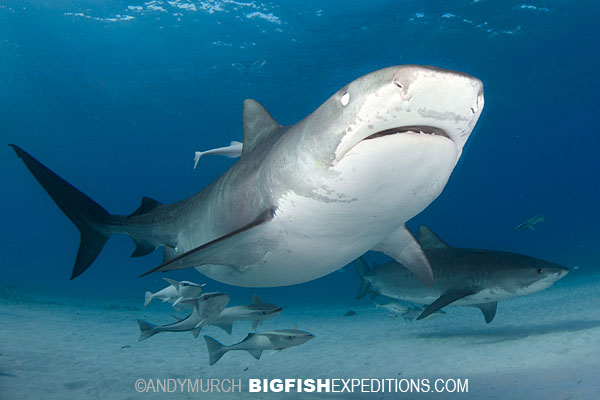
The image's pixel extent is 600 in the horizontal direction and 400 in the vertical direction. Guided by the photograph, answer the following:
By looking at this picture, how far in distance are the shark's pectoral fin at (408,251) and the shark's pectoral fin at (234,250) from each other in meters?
1.43

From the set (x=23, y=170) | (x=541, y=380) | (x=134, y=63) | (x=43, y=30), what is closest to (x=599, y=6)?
(x=541, y=380)

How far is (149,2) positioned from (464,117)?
23172 mm

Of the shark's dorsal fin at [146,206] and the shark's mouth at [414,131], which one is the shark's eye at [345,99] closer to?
the shark's mouth at [414,131]

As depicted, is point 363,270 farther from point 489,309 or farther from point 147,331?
point 147,331

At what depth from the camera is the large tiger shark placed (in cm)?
166

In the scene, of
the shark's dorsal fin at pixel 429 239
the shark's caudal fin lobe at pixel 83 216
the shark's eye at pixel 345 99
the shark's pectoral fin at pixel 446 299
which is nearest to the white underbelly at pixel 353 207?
the shark's eye at pixel 345 99

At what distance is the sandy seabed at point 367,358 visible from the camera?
427cm

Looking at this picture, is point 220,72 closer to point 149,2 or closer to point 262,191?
point 149,2

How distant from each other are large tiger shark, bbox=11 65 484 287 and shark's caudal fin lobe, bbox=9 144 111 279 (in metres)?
0.01

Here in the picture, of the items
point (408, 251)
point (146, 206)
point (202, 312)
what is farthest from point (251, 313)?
point (408, 251)

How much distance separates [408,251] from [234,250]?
2.01m

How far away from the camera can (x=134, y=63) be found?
87.7 ft

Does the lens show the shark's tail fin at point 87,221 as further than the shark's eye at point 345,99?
Yes

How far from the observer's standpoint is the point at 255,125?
3723 millimetres
